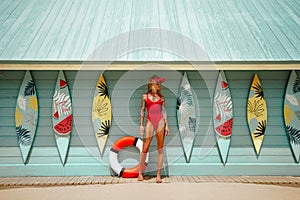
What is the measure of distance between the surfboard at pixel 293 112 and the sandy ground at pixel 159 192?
3.31 feet

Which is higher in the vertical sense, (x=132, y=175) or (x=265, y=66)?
(x=265, y=66)

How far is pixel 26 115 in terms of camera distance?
5.31 meters

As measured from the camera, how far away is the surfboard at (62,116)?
5312mm

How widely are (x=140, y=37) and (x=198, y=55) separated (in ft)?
3.64

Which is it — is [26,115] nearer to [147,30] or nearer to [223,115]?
[147,30]

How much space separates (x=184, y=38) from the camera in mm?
5469

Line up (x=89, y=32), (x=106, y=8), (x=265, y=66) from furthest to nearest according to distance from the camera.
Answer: (x=106, y=8), (x=89, y=32), (x=265, y=66)

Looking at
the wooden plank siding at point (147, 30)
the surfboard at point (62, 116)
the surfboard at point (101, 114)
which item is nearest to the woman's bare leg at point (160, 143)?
the surfboard at point (101, 114)

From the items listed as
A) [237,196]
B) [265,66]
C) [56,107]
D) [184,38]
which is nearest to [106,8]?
[184,38]

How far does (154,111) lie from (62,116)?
1.58 m

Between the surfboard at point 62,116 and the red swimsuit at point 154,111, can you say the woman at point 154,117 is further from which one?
the surfboard at point 62,116

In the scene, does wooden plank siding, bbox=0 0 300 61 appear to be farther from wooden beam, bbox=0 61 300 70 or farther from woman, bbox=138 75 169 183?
woman, bbox=138 75 169 183

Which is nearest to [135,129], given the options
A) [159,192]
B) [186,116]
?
[186,116]

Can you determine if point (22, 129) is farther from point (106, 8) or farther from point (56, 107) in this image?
point (106, 8)
